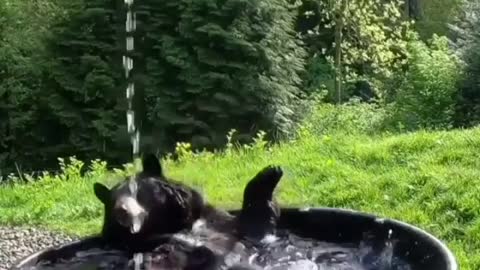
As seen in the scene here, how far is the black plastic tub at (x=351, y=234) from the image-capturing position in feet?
6.29

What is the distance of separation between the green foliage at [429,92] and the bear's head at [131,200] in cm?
642

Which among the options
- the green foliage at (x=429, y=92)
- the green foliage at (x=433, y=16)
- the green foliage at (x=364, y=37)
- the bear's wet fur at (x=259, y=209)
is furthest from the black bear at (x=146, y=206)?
the green foliage at (x=433, y=16)

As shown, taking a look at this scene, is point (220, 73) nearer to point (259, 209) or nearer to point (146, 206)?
point (259, 209)

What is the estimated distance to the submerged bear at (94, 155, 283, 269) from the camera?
1.86 m

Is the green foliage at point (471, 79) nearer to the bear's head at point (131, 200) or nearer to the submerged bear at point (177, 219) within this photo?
the submerged bear at point (177, 219)

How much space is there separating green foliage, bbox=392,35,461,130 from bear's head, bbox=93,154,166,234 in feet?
21.1

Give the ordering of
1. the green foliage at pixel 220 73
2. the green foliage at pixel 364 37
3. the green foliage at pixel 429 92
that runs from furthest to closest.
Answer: the green foliage at pixel 364 37 < the green foliage at pixel 429 92 < the green foliage at pixel 220 73

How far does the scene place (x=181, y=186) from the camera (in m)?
1.97

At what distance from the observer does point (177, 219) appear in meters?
1.95

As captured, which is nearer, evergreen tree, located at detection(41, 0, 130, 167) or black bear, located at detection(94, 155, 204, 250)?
black bear, located at detection(94, 155, 204, 250)

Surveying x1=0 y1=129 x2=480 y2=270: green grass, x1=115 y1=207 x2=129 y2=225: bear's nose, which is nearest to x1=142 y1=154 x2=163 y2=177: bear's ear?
x1=115 y1=207 x2=129 y2=225: bear's nose

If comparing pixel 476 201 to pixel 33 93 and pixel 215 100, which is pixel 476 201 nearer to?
pixel 215 100

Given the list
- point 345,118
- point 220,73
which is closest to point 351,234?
point 220,73

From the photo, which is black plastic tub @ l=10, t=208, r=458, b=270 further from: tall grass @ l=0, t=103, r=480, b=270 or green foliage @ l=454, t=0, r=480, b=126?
green foliage @ l=454, t=0, r=480, b=126
